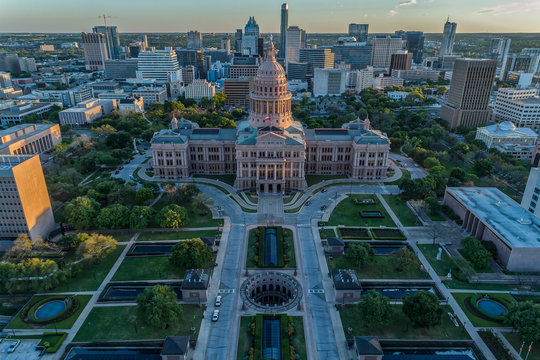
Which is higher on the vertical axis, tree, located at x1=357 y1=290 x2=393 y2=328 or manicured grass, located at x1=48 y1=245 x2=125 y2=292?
tree, located at x1=357 y1=290 x2=393 y2=328

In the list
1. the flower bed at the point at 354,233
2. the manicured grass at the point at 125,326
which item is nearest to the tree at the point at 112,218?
the manicured grass at the point at 125,326

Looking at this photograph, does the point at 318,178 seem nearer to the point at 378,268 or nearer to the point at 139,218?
the point at 378,268

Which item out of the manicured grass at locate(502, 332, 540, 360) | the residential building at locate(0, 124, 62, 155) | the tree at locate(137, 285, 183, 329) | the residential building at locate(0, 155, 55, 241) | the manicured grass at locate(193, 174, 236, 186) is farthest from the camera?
the residential building at locate(0, 124, 62, 155)

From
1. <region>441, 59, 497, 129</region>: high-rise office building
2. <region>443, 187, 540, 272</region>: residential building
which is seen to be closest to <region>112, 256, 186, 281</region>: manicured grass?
<region>443, 187, 540, 272</region>: residential building

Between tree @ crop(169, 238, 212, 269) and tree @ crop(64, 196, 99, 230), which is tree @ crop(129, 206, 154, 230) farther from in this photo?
tree @ crop(169, 238, 212, 269)

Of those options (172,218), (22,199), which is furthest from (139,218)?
(22,199)

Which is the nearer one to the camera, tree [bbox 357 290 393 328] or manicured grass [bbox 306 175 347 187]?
tree [bbox 357 290 393 328]

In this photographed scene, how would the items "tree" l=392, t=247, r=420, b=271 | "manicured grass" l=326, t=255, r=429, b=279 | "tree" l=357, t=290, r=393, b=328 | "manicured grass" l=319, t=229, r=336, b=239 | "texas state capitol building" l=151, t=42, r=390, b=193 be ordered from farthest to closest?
"texas state capitol building" l=151, t=42, r=390, b=193 < "manicured grass" l=319, t=229, r=336, b=239 < "tree" l=392, t=247, r=420, b=271 < "manicured grass" l=326, t=255, r=429, b=279 < "tree" l=357, t=290, r=393, b=328

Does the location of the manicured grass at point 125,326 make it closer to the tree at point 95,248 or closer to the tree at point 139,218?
the tree at point 95,248

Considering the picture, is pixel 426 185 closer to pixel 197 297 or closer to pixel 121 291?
pixel 197 297
